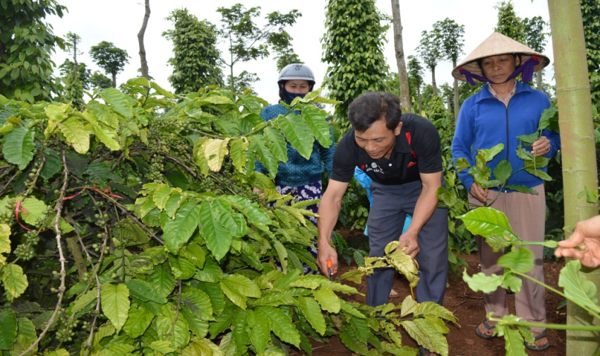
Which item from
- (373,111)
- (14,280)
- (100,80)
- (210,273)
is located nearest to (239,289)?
(210,273)

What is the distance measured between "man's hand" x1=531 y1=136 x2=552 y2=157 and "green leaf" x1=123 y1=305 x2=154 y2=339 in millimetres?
2289

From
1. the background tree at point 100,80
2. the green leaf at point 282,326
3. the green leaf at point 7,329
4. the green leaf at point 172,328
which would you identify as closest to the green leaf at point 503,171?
the green leaf at point 282,326

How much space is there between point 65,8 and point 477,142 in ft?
23.8

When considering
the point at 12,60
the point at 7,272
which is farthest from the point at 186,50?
the point at 7,272

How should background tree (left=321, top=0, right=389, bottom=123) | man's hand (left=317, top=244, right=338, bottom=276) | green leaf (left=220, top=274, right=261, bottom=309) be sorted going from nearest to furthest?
green leaf (left=220, top=274, right=261, bottom=309) → man's hand (left=317, top=244, right=338, bottom=276) → background tree (left=321, top=0, right=389, bottom=123)

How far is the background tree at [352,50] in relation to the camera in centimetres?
970

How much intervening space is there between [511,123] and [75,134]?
2.54 metres

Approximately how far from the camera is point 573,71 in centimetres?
120

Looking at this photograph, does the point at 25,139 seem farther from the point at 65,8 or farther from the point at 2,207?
the point at 65,8

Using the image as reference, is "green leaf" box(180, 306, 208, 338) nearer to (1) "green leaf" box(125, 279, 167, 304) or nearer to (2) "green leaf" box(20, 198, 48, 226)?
(1) "green leaf" box(125, 279, 167, 304)

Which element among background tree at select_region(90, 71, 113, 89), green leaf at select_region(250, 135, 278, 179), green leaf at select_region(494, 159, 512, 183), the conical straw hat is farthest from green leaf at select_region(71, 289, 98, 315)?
background tree at select_region(90, 71, 113, 89)

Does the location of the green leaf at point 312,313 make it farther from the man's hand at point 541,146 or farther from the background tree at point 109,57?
the background tree at point 109,57

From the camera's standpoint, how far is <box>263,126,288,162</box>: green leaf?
1605mm

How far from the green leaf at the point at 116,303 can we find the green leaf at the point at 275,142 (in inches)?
26.8
